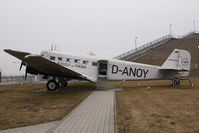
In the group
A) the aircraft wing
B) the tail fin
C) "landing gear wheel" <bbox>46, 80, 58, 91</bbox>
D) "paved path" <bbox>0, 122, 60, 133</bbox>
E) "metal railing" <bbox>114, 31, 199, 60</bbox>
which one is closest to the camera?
"paved path" <bbox>0, 122, 60, 133</bbox>

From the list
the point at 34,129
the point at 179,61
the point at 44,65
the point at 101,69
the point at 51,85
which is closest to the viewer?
the point at 34,129

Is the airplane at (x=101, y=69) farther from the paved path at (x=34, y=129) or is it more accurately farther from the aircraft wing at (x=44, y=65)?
the paved path at (x=34, y=129)

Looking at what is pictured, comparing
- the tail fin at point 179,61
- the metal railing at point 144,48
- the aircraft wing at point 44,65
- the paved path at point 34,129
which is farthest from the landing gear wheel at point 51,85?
the metal railing at point 144,48

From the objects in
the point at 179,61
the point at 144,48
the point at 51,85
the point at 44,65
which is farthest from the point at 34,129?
the point at 144,48

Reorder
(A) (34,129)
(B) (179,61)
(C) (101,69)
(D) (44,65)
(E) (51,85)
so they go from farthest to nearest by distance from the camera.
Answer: (B) (179,61), (C) (101,69), (E) (51,85), (D) (44,65), (A) (34,129)

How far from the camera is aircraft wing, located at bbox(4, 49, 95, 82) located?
1238cm

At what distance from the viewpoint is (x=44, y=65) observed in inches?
Answer: 537

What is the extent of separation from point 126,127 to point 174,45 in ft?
182

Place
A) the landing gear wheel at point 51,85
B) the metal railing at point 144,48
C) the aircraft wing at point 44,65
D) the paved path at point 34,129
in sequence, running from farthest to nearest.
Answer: the metal railing at point 144,48 → the landing gear wheel at point 51,85 → the aircraft wing at point 44,65 → the paved path at point 34,129

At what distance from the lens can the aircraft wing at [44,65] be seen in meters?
12.4

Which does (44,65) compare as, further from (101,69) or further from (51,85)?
(101,69)

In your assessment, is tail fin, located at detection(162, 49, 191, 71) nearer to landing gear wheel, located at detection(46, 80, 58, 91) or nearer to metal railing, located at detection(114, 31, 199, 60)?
landing gear wheel, located at detection(46, 80, 58, 91)

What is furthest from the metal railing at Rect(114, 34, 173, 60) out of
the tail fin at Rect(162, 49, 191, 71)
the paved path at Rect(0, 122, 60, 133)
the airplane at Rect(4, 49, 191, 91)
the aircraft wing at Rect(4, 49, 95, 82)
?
the paved path at Rect(0, 122, 60, 133)

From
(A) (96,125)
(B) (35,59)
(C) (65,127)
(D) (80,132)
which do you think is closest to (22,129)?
(C) (65,127)
